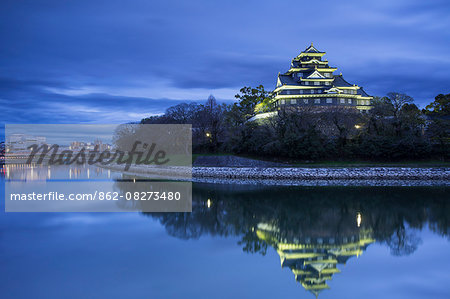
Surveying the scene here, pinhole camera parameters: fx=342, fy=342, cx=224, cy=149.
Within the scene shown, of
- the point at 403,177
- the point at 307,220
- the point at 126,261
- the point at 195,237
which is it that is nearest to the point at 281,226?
the point at 307,220

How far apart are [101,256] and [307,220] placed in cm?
596

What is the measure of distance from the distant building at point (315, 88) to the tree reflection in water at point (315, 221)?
2031cm

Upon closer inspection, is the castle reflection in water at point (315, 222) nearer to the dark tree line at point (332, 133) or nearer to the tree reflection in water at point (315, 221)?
the tree reflection in water at point (315, 221)

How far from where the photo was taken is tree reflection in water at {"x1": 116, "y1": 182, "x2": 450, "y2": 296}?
709 centimetres

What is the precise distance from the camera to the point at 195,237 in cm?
844

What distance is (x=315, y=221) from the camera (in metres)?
10.1

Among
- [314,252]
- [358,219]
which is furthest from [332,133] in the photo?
[314,252]

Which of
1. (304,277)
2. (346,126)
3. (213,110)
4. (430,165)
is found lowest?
(304,277)

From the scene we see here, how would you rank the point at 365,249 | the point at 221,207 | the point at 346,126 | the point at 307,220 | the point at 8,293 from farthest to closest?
the point at 346,126 → the point at 221,207 → the point at 307,220 → the point at 365,249 → the point at 8,293

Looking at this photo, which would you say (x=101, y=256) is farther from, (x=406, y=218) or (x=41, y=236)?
(x=406, y=218)

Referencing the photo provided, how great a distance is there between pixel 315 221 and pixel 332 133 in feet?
62.1

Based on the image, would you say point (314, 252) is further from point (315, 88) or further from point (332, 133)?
point (315, 88)

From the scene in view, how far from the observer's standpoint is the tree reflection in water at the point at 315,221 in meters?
7.09

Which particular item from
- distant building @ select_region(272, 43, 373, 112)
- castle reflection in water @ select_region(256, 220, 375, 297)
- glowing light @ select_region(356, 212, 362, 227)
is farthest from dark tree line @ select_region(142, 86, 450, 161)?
castle reflection in water @ select_region(256, 220, 375, 297)
